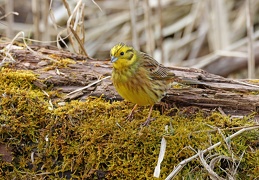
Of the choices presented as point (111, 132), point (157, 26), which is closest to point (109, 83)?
point (111, 132)

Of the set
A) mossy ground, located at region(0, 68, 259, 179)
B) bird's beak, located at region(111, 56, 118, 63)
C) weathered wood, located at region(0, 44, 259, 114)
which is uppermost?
bird's beak, located at region(111, 56, 118, 63)

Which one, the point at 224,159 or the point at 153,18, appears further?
the point at 153,18

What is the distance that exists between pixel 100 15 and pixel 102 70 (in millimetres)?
3776

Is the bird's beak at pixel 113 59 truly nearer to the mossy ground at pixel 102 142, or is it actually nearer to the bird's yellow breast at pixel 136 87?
the bird's yellow breast at pixel 136 87

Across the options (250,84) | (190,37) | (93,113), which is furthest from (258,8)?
(93,113)

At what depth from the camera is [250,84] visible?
320 cm

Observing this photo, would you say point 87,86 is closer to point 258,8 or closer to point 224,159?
point 224,159

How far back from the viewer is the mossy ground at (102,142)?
2.68m

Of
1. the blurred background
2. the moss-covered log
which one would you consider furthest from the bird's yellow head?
the blurred background

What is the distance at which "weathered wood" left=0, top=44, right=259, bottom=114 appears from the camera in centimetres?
302

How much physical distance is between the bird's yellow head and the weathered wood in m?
0.26

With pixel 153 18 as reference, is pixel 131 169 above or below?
below

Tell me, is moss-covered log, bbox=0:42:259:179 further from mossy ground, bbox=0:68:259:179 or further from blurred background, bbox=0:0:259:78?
blurred background, bbox=0:0:259:78

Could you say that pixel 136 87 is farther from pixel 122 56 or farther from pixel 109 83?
pixel 109 83
